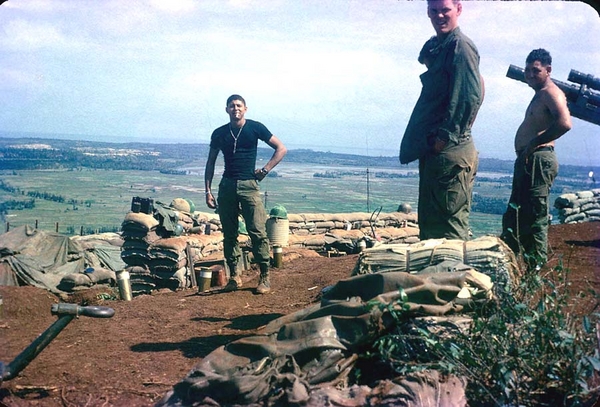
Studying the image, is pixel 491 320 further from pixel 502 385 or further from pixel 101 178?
pixel 101 178

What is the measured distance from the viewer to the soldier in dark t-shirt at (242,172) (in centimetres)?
612

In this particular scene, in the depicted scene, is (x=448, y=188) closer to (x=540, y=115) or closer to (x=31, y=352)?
(x=540, y=115)

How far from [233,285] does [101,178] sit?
150 feet

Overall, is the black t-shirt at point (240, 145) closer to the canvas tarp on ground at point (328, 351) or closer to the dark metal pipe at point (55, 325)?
the canvas tarp on ground at point (328, 351)

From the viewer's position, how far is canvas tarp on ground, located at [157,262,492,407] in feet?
8.26

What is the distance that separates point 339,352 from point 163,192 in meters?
32.7

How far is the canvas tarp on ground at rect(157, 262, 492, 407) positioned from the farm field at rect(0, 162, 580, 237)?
1636cm

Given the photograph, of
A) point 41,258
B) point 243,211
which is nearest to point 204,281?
point 243,211

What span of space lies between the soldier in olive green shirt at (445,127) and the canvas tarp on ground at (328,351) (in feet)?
3.15

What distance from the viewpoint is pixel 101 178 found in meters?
49.0

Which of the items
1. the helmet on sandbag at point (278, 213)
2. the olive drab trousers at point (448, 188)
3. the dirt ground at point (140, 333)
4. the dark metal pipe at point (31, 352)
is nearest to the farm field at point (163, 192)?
the helmet on sandbag at point (278, 213)

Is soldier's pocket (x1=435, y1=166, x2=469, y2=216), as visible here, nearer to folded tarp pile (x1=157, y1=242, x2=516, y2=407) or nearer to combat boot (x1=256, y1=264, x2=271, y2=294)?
folded tarp pile (x1=157, y1=242, x2=516, y2=407)

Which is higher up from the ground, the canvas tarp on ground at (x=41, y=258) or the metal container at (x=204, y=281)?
the metal container at (x=204, y=281)

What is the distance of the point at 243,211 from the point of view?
6.26 m
